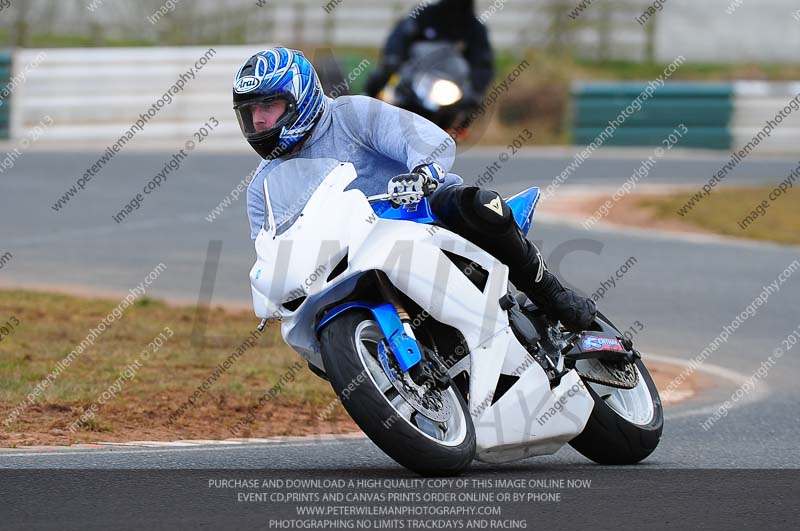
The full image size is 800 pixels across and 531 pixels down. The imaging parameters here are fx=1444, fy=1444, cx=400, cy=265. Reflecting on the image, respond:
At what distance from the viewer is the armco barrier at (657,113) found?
26.4 meters

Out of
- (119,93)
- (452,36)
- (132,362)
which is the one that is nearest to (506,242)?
(132,362)

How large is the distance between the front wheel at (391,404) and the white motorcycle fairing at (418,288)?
151 mm

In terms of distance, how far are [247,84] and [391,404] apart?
5.12 ft

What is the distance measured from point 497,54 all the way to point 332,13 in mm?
3783

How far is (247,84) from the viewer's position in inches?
236

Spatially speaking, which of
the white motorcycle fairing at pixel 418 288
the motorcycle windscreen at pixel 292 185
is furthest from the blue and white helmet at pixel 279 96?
the white motorcycle fairing at pixel 418 288

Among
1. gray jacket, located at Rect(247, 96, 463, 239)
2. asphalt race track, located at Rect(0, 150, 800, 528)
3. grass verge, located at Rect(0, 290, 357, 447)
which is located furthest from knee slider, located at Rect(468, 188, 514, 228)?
grass verge, located at Rect(0, 290, 357, 447)

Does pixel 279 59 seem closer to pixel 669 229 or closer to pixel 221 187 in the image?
pixel 669 229

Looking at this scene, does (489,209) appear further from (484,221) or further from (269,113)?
(269,113)

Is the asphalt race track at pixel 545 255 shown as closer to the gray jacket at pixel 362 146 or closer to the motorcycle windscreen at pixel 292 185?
the motorcycle windscreen at pixel 292 185

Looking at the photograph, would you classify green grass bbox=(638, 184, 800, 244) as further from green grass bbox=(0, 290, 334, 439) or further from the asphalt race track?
green grass bbox=(0, 290, 334, 439)

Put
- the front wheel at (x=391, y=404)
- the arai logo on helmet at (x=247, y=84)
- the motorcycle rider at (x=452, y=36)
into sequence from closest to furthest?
the front wheel at (x=391, y=404), the arai logo on helmet at (x=247, y=84), the motorcycle rider at (x=452, y=36)

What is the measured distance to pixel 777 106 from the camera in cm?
2622

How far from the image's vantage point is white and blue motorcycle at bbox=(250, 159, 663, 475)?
17.6ft
